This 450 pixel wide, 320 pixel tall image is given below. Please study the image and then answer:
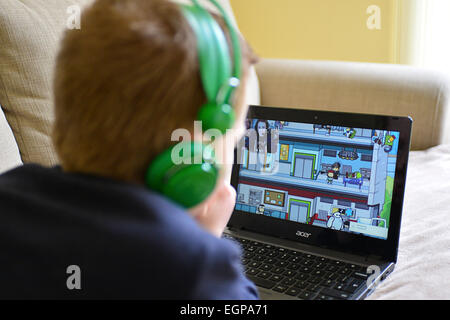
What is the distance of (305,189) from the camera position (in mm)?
803

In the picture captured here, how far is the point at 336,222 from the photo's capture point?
775mm

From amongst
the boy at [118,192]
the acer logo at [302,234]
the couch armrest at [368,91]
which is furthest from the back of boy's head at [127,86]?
the couch armrest at [368,91]

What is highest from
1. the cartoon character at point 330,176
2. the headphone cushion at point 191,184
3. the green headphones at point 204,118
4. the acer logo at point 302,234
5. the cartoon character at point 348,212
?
the green headphones at point 204,118

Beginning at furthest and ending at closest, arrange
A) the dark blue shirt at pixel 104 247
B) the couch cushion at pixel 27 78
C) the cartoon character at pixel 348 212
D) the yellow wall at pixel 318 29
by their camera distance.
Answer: the yellow wall at pixel 318 29, the couch cushion at pixel 27 78, the cartoon character at pixel 348 212, the dark blue shirt at pixel 104 247

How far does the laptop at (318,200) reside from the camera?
699 mm

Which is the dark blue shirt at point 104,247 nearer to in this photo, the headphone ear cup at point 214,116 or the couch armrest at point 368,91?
the headphone ear cup at point 214,116

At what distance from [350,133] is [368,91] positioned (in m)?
0.68

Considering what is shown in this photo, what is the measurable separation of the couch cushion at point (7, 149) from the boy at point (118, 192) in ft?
1.30

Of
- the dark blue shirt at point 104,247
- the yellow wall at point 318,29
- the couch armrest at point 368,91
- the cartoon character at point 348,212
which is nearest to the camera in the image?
the dark blue shirt at point 104,247

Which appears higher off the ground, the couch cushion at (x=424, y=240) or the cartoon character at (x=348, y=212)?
the cartoon character at (x=348, y=212)

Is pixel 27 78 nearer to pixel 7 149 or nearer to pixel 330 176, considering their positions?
pixel 7 149
